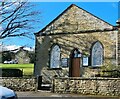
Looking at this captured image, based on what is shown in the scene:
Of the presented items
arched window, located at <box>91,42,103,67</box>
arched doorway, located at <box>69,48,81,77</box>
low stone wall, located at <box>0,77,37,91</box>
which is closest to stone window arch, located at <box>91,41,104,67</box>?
arched window, located at <box>91,42,103,67</box>

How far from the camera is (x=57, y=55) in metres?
29.3

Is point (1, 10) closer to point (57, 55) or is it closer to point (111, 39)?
point (57, 55)

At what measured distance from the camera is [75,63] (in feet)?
92.7

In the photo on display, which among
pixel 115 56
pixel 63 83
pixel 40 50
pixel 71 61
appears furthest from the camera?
pixel 40 50

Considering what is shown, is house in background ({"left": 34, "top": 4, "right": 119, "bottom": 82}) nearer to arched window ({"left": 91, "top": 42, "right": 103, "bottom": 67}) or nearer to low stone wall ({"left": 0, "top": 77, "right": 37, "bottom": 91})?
arched window ({"left": 91, "top": 42, "right": 103, "bottom": 67})

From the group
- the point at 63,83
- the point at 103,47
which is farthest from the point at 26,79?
the point at 103,47

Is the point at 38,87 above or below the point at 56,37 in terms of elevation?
below

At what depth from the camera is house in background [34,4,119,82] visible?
2670 centimetres

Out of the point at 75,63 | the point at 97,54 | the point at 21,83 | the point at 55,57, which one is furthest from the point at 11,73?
the point at 97,54

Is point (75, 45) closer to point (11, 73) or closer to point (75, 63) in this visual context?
point (75, 63)

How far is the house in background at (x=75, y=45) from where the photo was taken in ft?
87.6

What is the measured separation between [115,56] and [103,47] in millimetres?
1478

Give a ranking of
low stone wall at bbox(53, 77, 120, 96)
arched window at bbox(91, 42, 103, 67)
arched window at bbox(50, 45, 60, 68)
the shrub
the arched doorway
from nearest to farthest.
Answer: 1. low stone wall at bbox(53, 77, 120, 96)
2. the shrub
3. arched window at bbox(91, 42, 103, 67)
4. the arched doorway
5. arched window at bbox(50, 45, 60, 68)

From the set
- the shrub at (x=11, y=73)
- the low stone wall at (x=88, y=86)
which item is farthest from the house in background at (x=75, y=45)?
the low stone wall at (x=88, y=86)
